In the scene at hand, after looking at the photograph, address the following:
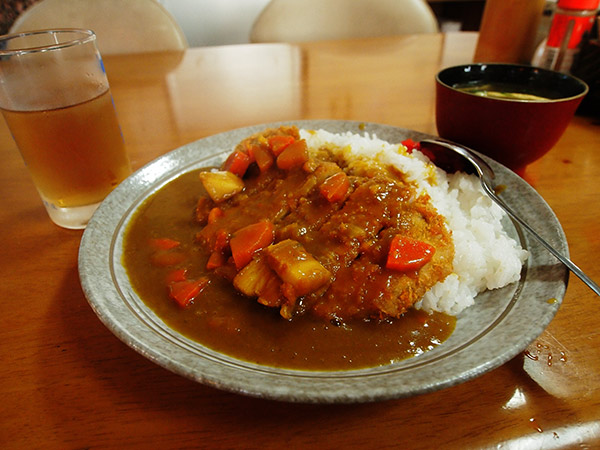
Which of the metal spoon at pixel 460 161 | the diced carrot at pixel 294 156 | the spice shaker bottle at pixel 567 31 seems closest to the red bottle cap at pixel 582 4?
the spice shaker bottle at pixel 567 31

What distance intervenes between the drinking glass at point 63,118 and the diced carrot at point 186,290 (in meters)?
0.79

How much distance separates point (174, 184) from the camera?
7.16ft

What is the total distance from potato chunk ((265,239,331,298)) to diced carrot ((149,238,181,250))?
0.50 m

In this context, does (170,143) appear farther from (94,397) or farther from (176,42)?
(176,42)

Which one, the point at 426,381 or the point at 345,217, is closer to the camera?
the point at 426,381

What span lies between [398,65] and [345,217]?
9.64 feet

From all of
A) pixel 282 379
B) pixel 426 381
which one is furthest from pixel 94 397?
pixel 426 381

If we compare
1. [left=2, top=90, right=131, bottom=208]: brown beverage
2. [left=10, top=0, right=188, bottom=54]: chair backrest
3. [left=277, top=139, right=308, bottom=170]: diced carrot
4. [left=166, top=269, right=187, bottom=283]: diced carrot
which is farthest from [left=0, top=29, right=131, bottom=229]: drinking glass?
[left=10, top=0, right=188, bottom=54]: chair backrest

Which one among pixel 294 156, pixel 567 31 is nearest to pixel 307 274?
pixel 294 156

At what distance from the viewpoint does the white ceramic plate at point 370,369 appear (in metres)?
1.05

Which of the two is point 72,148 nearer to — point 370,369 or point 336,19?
point 370,369

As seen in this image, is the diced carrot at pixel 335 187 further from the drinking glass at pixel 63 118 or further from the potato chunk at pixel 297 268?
the drinking glass at pixel 63 118

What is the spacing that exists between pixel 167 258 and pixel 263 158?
0.67m

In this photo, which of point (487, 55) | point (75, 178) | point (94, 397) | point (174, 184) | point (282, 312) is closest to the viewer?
point (94, 397)
